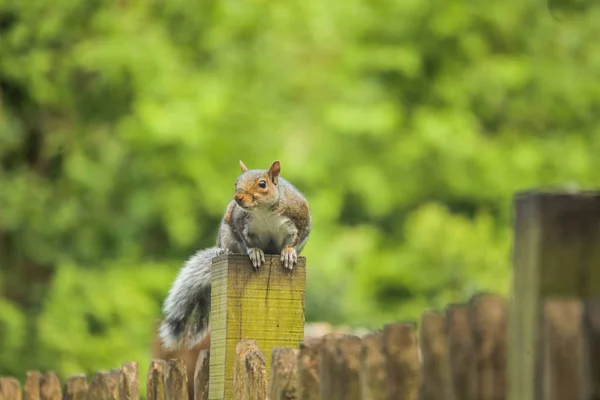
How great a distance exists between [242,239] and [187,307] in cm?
28

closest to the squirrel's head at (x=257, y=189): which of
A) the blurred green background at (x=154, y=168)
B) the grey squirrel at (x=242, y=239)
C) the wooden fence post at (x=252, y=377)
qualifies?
the grey squirrel at (x=242, y=239)

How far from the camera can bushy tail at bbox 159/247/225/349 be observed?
339 cm

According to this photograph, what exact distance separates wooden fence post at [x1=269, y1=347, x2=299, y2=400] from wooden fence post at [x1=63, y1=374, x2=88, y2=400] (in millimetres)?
1217

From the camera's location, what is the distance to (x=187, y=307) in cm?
342

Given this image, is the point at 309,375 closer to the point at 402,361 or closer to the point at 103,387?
the point at 402,361

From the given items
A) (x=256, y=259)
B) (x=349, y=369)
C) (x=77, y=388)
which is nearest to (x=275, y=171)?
(x=77, y=388)

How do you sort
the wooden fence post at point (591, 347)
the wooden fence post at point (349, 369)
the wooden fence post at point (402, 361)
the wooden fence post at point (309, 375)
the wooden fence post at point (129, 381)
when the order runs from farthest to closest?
the wooden fence post at point (129, 381) → the wooden fence post at point (309, 375) → the wooden fence post at point (349, 369) → the wooden fence post at point (402, 361) → the wooden fence post at point (591, 347)

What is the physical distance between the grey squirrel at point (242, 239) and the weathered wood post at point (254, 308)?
0.11m

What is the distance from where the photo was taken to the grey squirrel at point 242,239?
3.41 m

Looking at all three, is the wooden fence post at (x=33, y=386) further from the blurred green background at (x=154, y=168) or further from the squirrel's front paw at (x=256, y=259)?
the blurred green background at (x=154, y=168)

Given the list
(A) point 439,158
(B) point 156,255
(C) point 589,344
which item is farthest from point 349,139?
(C) point 589,344

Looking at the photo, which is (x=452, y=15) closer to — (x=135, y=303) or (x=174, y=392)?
(x=135, y=303)

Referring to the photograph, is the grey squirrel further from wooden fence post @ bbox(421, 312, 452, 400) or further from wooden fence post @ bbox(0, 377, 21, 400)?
wooden fence post @ bbox(421, 312, 452, 400)

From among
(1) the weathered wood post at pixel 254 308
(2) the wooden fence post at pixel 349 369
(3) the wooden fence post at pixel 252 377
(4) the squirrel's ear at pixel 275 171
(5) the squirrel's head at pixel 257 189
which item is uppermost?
(4) the squirrel's ear at pixel 275 171
